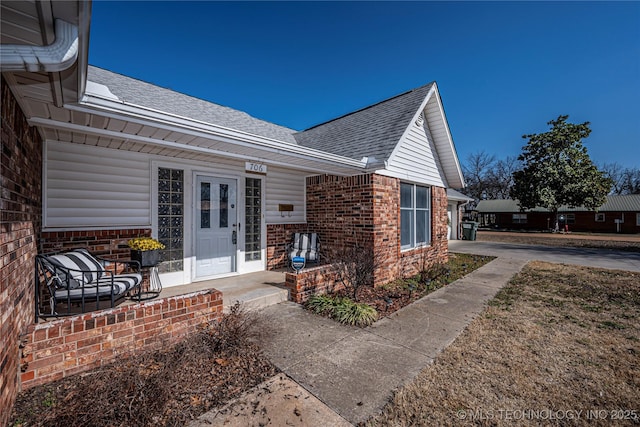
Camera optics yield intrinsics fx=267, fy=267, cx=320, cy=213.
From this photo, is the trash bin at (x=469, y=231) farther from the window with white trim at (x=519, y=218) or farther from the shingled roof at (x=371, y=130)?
the window with white trim at (x=519, y=218)

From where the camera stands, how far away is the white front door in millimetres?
5656

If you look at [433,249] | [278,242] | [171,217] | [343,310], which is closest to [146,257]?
[171,217]

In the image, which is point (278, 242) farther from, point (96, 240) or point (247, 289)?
point (96, 240)

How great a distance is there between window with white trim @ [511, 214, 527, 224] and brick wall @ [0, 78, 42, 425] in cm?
4148

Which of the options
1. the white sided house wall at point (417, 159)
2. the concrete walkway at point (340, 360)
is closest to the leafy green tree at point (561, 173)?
the white sided house wall at point (417, 159)

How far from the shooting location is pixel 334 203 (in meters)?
6.93

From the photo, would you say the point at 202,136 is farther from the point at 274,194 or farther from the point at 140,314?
the point at 274,194

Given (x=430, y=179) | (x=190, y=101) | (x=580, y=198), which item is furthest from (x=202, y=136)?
(x=580, y=198)

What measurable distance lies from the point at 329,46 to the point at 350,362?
9961mm

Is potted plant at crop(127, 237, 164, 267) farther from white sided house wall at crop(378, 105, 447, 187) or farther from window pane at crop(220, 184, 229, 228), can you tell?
white sided house wall at crop(378, 105, 447, 187)

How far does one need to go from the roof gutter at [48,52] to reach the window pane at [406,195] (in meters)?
A: 6.82

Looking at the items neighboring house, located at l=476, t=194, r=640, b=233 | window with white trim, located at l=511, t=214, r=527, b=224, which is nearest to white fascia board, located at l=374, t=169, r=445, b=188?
neighboring house, located at l=476, t=194, r=640, b=233

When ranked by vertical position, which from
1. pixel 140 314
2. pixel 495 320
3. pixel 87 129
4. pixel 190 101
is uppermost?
pixel 190 101

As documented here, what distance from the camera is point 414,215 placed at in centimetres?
786
